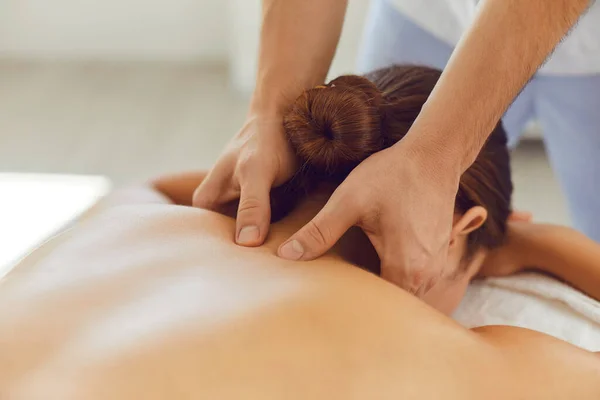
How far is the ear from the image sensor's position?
1.04 m

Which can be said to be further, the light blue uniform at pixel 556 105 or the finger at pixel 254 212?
the light blue uniform at pixel 556 105

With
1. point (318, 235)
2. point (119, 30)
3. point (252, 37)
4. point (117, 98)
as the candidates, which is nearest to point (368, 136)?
point (318, 235)

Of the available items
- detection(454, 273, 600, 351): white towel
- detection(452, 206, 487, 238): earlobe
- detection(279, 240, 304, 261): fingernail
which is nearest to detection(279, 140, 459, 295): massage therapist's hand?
detection(279, 240, 304, 261): fingernail

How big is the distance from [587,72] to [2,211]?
1.79 m

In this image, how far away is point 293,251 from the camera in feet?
2.92

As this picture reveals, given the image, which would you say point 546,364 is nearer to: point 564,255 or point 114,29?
point 564,255

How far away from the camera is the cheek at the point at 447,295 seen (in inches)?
45.1

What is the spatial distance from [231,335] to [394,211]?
A: 0.29 m

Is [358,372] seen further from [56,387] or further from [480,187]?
[480,187]

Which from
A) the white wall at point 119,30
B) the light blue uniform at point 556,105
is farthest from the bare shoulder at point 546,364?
the white wall at point 119,30

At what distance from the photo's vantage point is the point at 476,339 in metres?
0.82

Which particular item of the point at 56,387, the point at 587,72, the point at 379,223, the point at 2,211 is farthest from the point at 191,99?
the point at 56,387

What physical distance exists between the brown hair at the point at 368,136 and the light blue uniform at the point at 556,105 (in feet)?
0.91

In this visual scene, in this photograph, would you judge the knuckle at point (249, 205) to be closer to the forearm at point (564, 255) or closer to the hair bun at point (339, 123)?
the hair bun at point (339, 123)
